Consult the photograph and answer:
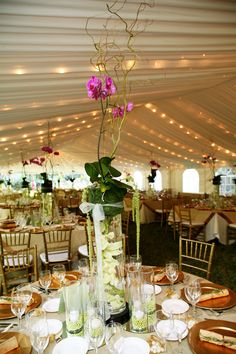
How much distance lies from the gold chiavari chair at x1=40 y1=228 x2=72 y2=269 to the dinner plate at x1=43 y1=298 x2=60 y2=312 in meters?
1.93

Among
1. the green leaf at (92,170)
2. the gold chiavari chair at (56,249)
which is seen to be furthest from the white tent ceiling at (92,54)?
the gold chiavari chair at (56,249)

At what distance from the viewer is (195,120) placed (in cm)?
690

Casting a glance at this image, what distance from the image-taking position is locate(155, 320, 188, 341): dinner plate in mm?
1338

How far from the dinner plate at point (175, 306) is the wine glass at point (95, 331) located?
19.5 inches

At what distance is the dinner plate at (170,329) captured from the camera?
134 cm

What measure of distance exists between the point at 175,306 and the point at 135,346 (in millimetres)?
494

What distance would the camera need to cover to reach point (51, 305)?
1.78m

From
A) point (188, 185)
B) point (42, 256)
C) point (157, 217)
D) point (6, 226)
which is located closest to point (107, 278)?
point (42, 256)

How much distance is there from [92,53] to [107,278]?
2173 millimetres

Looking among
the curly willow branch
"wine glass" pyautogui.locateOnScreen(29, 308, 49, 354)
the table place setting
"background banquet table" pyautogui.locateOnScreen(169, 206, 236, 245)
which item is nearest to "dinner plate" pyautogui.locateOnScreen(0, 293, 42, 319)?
the table place setting

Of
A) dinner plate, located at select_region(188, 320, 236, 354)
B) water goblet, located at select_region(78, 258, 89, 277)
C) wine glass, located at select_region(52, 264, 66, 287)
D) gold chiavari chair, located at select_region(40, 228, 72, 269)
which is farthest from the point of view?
gold chiavari chair, located at select_region(40, 228, 72, 269)

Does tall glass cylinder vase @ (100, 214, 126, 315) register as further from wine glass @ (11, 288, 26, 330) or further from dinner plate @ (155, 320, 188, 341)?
wine glass @ (11, 288, 26, 330)

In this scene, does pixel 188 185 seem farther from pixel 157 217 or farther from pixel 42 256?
pixel 42 256

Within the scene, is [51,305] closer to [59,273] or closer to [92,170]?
[59,273]
